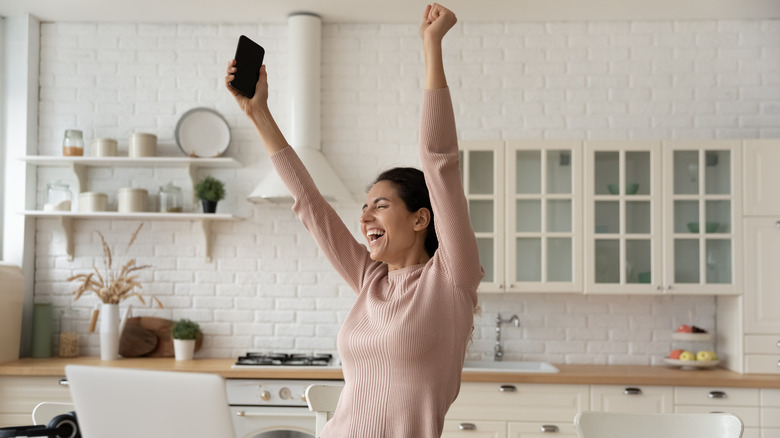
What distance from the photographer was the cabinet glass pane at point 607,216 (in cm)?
421

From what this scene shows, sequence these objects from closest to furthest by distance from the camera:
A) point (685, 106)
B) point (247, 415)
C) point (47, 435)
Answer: point (47, 435)
point (247, 415)
point (685, 106)

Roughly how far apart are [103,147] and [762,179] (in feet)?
11.9

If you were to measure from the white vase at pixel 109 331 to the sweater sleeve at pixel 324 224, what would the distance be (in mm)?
2930

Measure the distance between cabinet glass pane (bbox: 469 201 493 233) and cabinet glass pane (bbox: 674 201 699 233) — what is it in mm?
990

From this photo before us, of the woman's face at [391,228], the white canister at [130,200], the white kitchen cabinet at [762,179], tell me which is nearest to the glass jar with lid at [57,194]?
the white canister at [130,200]

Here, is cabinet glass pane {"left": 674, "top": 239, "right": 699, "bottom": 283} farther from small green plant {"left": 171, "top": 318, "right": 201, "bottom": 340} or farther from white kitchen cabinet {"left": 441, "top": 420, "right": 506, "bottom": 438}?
small green plant {"left": 171, "top": 318, "right": 201, "bottom": 340}

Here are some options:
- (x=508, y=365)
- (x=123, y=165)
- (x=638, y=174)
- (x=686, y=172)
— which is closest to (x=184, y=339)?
(x=123, y=165)

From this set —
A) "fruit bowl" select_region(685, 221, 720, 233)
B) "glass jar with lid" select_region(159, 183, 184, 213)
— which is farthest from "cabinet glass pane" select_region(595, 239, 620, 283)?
"glass jar with lid" select_region(159, 183, 184, 213)

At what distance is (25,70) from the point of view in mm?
4609

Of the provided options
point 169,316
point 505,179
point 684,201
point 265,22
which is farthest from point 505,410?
point 265,22

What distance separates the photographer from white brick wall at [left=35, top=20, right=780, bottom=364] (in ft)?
14.8

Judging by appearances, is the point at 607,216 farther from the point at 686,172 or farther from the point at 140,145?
the point at 140,145

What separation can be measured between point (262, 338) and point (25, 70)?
2.11 m

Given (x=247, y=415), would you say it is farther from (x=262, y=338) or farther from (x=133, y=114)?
(x=133, y=114)
